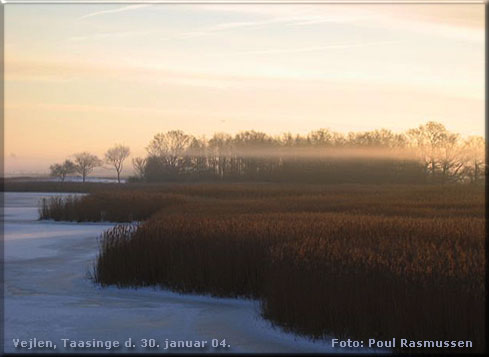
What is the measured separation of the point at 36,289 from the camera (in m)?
10.5

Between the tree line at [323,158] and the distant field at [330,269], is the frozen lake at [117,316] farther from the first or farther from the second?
the tree line at [323,158]

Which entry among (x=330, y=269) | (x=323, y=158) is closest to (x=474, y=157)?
(x=323, y=158)

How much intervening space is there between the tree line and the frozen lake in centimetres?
4779

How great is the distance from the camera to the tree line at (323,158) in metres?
59.7

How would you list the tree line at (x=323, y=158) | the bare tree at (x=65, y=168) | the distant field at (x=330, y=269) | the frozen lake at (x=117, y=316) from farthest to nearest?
the bare tree at (x=65, y=168), the tree line at (x=323, y=158), the frozen lake at (x=117, y=316), the distant field at (x=330, y=269)

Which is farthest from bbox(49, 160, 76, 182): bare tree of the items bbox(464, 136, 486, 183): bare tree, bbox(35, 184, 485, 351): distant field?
bbox(35, 184, 485, 351): distant field

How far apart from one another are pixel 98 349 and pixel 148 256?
450 cm

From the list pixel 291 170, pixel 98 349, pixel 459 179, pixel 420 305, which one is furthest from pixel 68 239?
pixel 459 179

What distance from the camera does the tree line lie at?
196 feet

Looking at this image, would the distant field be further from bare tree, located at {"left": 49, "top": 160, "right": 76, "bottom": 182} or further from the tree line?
bare tree, located at {"left": 49, "top": 160, "right": 76, "bottom": 182}

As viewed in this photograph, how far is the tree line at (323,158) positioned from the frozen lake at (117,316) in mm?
47787

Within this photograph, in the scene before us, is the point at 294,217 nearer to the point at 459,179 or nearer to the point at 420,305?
the point at 420,305

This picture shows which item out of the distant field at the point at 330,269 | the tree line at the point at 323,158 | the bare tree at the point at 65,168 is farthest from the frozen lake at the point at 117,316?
the bare tree at the point at 65,168

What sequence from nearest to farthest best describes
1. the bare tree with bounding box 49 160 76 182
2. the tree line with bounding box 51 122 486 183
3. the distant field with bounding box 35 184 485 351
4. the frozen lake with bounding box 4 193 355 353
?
the distant field with bounding box 35 184 485 351, the frozen lake with bounding box 4 193 355 353, the tree line with bounding box 51 122 486 183, the bare tree with bounding box 49 160 76 182
